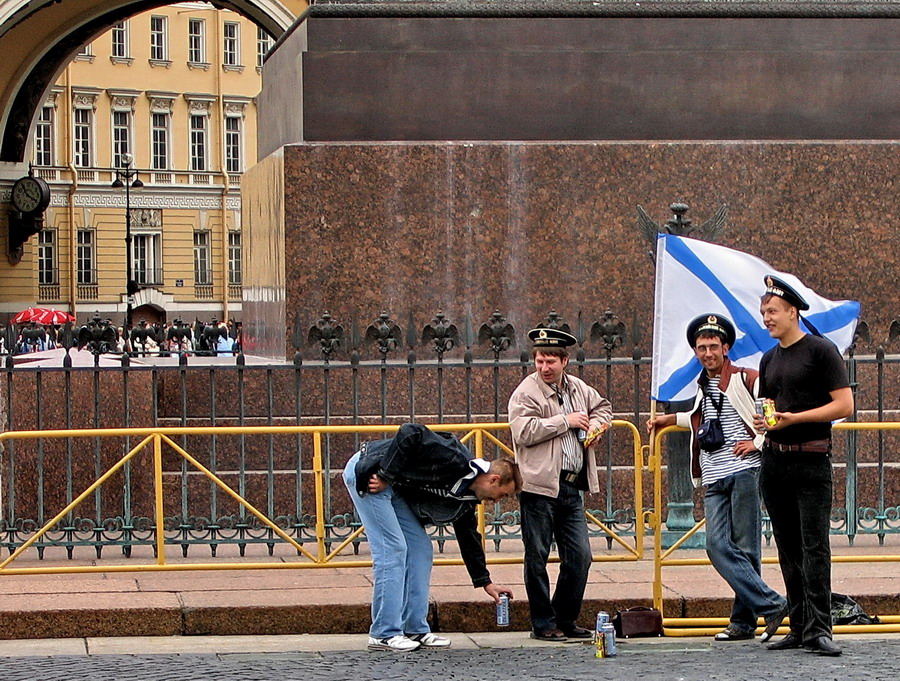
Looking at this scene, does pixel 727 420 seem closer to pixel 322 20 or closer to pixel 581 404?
pixel 581 404

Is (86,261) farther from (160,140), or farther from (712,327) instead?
(712,327)

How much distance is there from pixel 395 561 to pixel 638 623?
3.84ft

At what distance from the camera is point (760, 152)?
13.4 metres

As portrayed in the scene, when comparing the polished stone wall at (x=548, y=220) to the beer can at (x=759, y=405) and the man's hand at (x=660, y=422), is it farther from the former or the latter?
the beer can at (x=759, y=405)

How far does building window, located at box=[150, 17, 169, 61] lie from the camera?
69.7 metres

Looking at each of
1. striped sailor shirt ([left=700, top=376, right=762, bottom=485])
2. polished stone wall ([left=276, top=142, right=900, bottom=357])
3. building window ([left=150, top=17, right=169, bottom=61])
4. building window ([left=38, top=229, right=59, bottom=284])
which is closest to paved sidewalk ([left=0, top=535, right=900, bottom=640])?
striped sailor shirt ([left=700, top=376, right=762, bottom=485])

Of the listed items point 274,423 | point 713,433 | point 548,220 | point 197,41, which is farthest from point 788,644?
point 197,41

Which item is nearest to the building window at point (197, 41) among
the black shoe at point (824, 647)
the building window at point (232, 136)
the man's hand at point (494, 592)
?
the building window at point (232, 136)

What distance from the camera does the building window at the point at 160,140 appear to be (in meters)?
70.2

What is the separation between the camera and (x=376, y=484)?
368 inches

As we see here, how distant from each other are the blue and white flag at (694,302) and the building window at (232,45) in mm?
62281

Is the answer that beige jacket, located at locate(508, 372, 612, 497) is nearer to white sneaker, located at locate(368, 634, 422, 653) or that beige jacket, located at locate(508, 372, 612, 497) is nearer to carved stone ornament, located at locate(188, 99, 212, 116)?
white sneaker, located at locate(368, 634, 422, 653)

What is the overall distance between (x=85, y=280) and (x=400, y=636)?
59201 mm

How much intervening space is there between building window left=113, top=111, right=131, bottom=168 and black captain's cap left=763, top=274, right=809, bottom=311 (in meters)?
61.7
